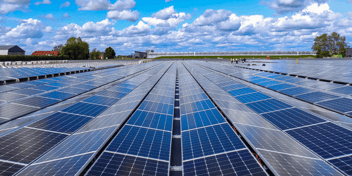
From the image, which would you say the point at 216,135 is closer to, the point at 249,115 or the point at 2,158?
the point at 249,115

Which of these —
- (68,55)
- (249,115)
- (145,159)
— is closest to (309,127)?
(249,115)

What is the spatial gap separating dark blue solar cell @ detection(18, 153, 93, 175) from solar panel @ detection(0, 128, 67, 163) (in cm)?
83

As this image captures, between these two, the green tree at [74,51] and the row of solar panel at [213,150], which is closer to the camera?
the row of solar panel at [213,150]

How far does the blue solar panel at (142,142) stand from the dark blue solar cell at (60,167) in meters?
1.04

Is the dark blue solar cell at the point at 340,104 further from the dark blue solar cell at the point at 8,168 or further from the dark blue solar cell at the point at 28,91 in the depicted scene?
the dark blue solar cell at the point at 28,91

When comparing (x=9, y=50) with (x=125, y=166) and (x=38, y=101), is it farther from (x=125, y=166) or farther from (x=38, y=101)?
(x=125, y=166)

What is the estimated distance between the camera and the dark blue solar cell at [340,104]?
527 inches

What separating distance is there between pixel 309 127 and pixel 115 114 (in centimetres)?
996

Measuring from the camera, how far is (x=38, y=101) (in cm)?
1595

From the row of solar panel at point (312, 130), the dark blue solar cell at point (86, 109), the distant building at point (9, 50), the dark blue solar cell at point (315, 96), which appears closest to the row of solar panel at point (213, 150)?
the row of solar panel at point (312, 130)

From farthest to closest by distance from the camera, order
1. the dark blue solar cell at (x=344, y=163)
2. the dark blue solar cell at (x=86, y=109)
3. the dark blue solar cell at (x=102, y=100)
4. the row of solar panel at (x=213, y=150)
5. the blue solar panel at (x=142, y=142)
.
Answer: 1. the dark blue solar cell at (x=102, y=100)
2. the dark blue solar cell at (x=86, y=109)
3. the blue solar panel at (x=142, y=142)
4. the row of solar panel at (x=213, y=150)
5. the dark blue solar cell at (x=344, y=163)

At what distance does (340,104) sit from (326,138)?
7630mm

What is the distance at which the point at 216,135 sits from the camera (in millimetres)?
8859

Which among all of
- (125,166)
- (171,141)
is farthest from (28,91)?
(125,166)
